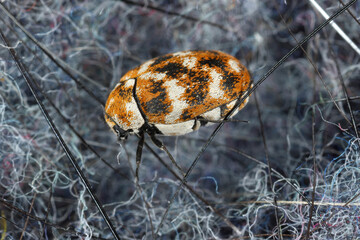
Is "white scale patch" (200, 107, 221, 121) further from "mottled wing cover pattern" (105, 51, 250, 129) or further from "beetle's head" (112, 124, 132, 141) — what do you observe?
"beetle's head" (112, 124, 132, 141)

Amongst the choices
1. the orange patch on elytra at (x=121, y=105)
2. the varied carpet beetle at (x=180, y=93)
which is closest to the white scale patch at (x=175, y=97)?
the varied carpet beetle at (x=180, y=93)

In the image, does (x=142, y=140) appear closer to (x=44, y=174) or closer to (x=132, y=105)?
(x=132, y=105)

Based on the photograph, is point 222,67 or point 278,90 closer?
point 222,67

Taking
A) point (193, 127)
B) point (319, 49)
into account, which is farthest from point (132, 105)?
point (319, 49)

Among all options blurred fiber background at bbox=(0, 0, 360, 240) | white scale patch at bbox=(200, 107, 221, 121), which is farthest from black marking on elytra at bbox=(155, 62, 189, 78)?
blurred fiber background at bbox=(0, 0, 360, 240)

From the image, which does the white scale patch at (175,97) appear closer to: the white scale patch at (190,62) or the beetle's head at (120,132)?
the white scale patch at (190,62)

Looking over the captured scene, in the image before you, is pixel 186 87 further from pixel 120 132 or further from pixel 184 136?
pixel 184 136
